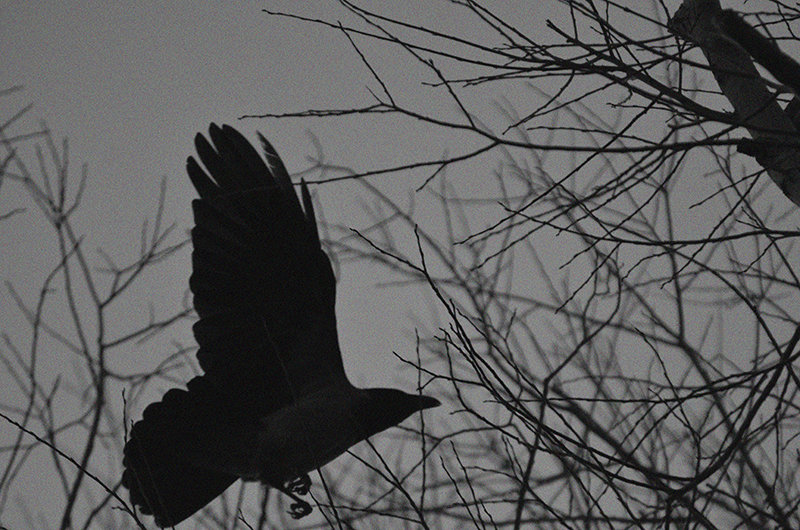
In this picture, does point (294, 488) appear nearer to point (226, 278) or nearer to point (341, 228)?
point (226, 278)

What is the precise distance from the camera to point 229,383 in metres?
4.51

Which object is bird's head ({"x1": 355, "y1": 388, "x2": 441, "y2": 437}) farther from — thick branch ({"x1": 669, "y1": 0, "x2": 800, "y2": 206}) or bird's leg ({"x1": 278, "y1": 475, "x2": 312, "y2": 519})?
thick branch ({"x1": 669, "y1": 0, "x2": 800, "y2": 206})

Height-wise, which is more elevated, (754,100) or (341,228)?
(341,228)

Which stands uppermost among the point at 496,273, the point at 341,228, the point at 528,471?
the point at 341,228

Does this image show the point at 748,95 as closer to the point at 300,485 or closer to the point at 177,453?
the point at 300,485

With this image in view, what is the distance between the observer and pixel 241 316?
4.68 metres

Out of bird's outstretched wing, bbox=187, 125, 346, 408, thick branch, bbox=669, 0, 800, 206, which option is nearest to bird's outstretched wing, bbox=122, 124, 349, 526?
bird's outstretched wing, bbox=187, 125, 346, 408

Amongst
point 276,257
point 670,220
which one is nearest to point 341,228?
point 276,257

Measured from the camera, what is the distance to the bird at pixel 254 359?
4441mm

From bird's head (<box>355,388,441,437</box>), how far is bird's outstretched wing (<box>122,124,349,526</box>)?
0.22 metres

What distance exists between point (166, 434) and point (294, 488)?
683 millimetres

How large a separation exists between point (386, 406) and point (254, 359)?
778mm

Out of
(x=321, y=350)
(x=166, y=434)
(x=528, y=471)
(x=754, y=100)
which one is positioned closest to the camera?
(x=528, y=471)

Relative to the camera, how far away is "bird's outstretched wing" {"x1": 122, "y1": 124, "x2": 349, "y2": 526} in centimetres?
448
